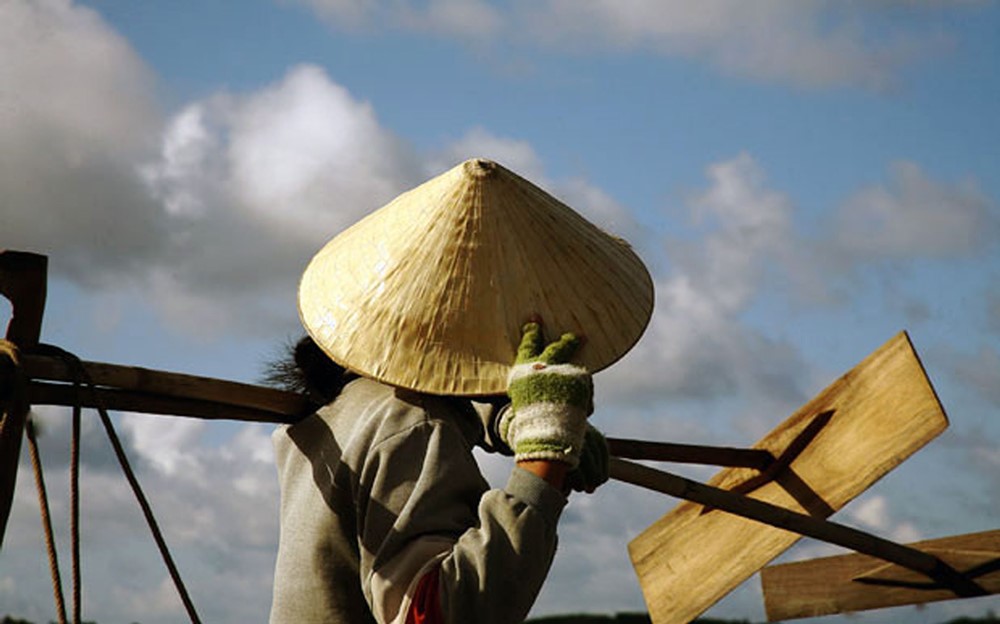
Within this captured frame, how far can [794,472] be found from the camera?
504cm

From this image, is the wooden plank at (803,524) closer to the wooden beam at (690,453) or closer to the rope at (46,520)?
the wooden beam at (690,453)

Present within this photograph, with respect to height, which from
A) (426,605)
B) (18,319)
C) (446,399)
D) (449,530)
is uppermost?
(18,319)

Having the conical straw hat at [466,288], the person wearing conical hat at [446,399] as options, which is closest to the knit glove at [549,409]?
the person wearing conical hat at [446,399]

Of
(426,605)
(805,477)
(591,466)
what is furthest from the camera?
(805,477)

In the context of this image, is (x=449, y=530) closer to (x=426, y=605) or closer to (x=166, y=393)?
(x=426, y=605)

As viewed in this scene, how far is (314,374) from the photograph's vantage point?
302cm

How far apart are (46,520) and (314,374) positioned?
27.6 inches

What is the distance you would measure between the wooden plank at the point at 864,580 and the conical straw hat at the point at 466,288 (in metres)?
3.04

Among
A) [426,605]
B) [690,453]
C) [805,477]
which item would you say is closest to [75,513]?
[426,605]

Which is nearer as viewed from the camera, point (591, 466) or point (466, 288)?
point (591, 466)

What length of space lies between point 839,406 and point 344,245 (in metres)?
2.59

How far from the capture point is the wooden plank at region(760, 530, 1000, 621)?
18.0 ft

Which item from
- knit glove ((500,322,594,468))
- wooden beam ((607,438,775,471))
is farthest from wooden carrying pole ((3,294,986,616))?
knit glove ((500,322,594,468))

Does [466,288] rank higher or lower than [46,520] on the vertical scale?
higher
